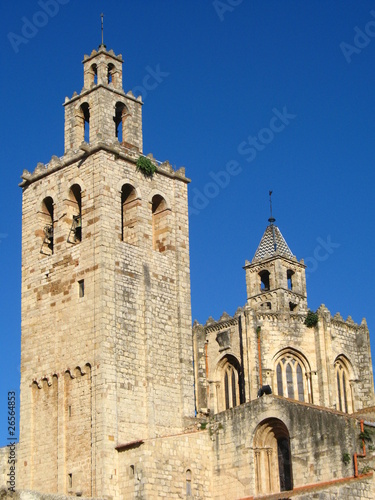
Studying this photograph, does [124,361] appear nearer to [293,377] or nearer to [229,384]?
[229,384]

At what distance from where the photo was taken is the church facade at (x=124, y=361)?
37312 mm

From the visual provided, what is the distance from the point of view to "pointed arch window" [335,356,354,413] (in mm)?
53656

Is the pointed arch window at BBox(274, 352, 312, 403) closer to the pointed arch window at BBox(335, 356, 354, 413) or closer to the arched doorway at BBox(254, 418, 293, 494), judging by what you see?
the pointed arch window at BBox(335, 356, 354, 413)

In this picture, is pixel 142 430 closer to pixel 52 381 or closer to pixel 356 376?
pixel 52 381

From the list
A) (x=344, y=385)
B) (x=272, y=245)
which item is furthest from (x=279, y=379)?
(x=272, y=245)

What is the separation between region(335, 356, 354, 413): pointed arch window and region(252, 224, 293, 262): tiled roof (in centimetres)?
658

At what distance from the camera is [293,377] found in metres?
52.6

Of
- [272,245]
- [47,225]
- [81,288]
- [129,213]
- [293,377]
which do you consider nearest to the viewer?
[81,288]

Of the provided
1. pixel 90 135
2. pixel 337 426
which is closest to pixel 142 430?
pixel 337 426

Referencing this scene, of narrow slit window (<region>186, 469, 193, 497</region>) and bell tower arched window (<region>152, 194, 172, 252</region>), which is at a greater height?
bell tower arched window (<region>152, 194, 172, 252</region>)

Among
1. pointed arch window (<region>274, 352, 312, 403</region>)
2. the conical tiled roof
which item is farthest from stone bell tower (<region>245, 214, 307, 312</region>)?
pointed arch window (<region>274, 352, 312, 403</region>)

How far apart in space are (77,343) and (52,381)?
196 cm

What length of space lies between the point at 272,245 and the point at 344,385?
858cm

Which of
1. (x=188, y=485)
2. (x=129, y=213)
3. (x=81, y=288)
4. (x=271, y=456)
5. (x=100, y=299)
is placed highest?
(x=129, y=213)
